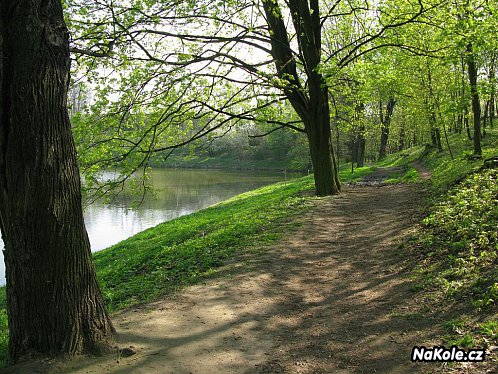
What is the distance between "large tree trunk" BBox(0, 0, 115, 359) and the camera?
4.18 metres

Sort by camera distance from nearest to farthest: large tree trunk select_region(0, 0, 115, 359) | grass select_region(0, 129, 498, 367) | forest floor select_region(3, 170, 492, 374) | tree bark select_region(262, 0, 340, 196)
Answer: large tree trunk select_region(0, 0, 115, 359), forest floor select_region(3, 170, 492, 374), grass select_region(0, 129, 498, 367), tree bark select_region(262, 0, 340, 196)

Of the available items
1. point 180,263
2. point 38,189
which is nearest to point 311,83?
point 180,263

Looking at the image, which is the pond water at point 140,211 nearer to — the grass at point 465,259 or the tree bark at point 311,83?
the tree bark at point 311,83

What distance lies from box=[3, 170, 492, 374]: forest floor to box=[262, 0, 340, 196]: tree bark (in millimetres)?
6112

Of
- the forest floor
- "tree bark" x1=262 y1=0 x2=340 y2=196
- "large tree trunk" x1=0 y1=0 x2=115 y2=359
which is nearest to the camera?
"large tree trunk" x1=0 y1=0 x2=115 y2=359

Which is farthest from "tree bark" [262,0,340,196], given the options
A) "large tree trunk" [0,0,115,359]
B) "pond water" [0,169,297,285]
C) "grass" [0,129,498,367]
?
"large tree trunk" [0,0,115,359]

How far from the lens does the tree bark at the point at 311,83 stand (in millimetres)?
14180

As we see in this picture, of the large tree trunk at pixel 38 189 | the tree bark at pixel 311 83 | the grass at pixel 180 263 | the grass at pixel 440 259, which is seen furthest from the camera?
the tree bark at pixel 311 83

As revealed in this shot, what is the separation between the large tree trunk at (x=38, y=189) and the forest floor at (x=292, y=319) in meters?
0.41

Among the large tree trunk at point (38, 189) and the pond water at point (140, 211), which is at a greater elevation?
the large tree trunk at point (38, 189)

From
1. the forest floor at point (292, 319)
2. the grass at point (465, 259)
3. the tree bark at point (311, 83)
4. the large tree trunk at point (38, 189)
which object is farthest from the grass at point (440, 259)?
the tree bark at point (311, 83)

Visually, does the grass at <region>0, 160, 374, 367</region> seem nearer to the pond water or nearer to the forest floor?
the forest floor

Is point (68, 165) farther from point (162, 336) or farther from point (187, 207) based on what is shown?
point (187, 207)

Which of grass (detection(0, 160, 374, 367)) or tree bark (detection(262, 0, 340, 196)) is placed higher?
tree bark (detection(262, 0, 340, 196))
